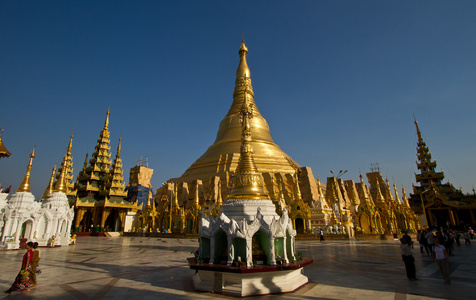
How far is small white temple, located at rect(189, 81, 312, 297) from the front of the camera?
5.82 metres

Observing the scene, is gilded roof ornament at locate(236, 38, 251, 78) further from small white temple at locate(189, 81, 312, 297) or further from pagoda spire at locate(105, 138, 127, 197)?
small white temple at locate(189, 81, 312, 297)

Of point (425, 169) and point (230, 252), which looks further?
point (425, 169)

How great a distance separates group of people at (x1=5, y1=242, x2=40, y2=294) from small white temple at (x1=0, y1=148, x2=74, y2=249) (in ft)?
41.3

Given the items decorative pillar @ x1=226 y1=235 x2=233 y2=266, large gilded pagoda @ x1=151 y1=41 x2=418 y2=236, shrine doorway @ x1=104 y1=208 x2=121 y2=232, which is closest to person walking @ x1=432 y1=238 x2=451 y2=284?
decorative pillar @ x1=226 y1=235 x2=233 y2=266

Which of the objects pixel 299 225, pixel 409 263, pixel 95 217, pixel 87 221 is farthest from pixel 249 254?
pixel 87 221

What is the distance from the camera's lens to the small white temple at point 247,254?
19.1 feet

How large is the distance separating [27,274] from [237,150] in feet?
105

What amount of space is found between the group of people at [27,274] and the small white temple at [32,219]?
41.3ft

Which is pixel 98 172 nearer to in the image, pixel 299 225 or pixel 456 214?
pixel 299 225

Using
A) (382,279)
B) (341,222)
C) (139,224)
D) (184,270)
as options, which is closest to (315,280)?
(382,279)

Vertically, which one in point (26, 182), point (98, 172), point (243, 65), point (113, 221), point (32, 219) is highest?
point (243, 65)

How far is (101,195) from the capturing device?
35531mm

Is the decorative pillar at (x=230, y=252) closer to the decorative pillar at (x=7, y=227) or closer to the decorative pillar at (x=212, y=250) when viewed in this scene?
the decorative pillar at (x=212, y=250)

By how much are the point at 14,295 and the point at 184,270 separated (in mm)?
4355
